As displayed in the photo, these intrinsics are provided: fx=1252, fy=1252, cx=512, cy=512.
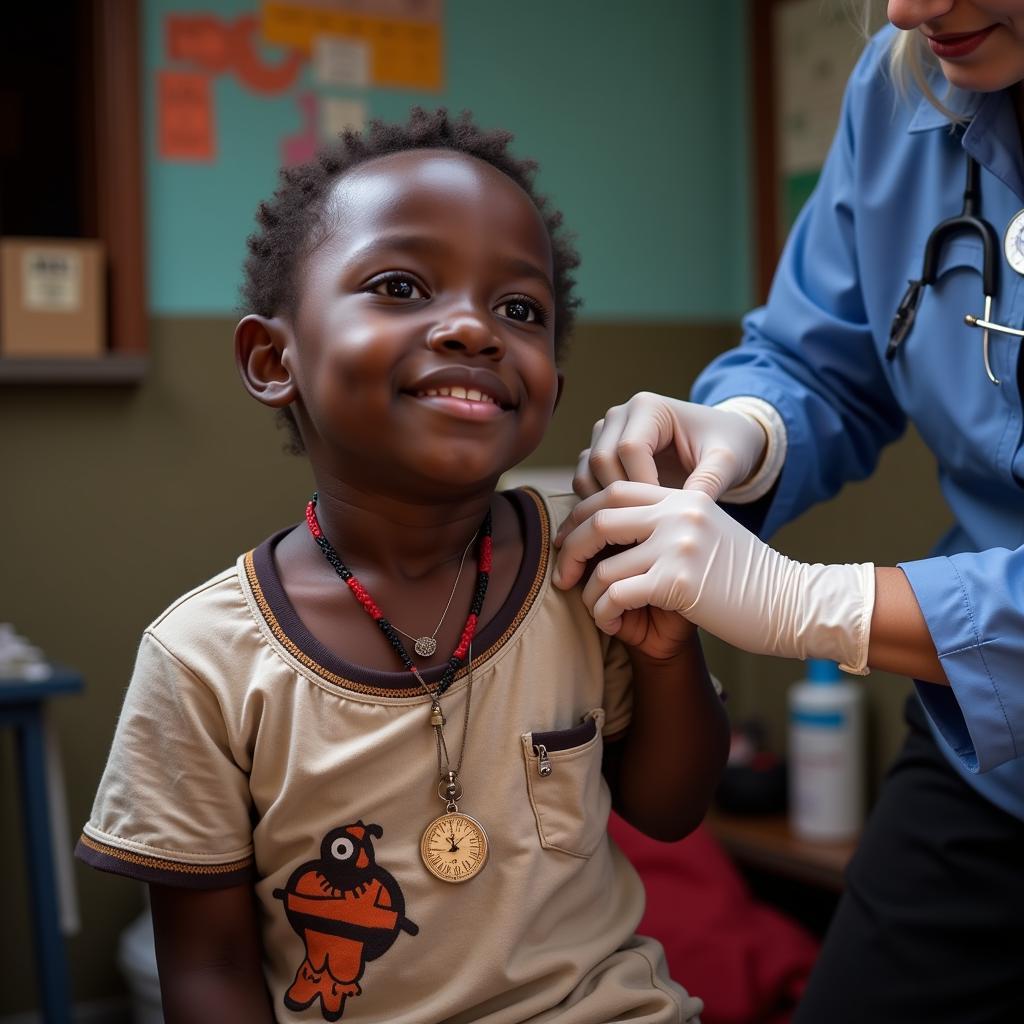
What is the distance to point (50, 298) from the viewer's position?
2584 millimetres

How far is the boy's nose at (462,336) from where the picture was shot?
0.98m

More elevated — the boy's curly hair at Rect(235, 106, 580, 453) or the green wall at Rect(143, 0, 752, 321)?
the green wall at Rect(143, 0, 752, 321)

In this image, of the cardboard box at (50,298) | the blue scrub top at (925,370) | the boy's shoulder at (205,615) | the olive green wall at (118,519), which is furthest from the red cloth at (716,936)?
the boy's shoulder at (205,615)

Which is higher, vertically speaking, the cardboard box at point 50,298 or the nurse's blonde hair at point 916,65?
the nurse's blonde hair at point 916,65

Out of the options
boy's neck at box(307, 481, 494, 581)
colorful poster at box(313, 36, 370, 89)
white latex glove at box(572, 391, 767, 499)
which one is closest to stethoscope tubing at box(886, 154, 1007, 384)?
white latex glove at box(572, 391, 767, 499)

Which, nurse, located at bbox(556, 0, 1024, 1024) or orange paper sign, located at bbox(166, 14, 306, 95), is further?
orange paper sign, located at bbox(166, 14, 306, 95)

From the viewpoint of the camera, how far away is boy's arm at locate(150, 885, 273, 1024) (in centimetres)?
99

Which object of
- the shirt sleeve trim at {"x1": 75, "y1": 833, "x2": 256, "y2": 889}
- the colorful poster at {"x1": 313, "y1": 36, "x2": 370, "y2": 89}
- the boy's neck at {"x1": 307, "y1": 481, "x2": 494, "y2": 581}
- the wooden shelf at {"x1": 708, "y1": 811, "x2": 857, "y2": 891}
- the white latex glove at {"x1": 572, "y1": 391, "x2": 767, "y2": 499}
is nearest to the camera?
the shirt sleeve trim at {"x1": 75, "y1": 833, "x2": 256, "y2": 889}

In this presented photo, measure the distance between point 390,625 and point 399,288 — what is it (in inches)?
11.0

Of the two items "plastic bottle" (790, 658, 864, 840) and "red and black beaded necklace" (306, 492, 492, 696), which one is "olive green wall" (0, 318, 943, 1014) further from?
"red and black beaded necklace" (306, 492, 492, 696)

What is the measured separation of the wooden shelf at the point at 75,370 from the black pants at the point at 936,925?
1891 millimetres

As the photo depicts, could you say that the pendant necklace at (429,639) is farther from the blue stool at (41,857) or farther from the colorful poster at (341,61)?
the colorful poster at (341,61)

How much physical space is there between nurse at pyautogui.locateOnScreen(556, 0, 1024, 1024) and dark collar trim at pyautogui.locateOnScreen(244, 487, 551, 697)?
0.04 m

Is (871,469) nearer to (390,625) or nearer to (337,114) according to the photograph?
(390,625)
